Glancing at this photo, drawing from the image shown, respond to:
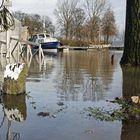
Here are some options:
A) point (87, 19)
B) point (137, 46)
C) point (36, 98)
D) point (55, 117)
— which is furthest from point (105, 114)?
point (87, 19)

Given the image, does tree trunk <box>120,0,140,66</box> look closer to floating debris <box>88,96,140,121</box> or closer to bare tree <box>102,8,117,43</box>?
floating debris <box>88,96,140,121</box>

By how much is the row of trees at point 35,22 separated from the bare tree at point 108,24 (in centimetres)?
1184

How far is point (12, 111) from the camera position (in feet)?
31.0

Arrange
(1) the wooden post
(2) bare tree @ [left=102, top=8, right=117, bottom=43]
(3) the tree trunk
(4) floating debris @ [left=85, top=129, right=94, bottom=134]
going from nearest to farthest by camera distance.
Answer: (4) floating debris @ [left=85, top=129, right=94, bottom=134] → (1) the wooden post → (3) the tree trunk → (2) bare tree @ [left=102, top=8, right=117, bottom=43]

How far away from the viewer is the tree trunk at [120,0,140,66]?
21953 mm

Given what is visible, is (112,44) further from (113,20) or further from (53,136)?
(53,136)

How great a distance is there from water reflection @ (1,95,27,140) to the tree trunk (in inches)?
460

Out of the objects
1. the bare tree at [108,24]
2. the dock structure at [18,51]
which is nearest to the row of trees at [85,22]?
the bare tree at [108,24]

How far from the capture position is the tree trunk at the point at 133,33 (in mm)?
21953

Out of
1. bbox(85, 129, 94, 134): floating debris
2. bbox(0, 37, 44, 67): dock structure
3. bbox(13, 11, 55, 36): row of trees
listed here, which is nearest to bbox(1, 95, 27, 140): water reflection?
bbox(85, 129, 94, 134): floating debris

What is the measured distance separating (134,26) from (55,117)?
14.1 meters

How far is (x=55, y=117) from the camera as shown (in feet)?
29.0

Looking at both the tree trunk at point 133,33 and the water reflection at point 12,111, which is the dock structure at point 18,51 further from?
the water reflection at point 12,111

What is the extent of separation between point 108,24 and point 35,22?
17.1m
